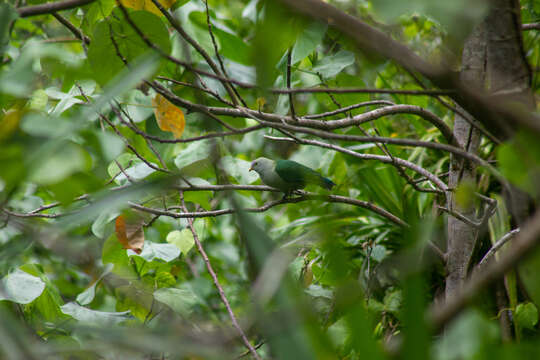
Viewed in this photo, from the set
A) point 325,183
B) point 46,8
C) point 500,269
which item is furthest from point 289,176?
point 500,269

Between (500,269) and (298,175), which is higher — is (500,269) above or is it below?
above

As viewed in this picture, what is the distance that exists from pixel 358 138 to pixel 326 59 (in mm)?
682

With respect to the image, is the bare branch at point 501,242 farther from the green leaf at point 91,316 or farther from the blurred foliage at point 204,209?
the green leaf at point 91,316

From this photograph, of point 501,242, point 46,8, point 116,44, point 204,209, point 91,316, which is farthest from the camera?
point 204,209

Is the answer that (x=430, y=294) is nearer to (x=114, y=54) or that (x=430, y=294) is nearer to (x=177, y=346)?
(x=114, y=54)

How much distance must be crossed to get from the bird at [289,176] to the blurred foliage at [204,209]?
0.41 ft

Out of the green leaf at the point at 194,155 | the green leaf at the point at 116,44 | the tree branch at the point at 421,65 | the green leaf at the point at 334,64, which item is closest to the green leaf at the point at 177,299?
the green leaf at the point at 194,155

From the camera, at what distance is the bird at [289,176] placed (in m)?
2.23

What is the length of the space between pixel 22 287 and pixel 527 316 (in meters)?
1.68

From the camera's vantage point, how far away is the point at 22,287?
4.62 ft

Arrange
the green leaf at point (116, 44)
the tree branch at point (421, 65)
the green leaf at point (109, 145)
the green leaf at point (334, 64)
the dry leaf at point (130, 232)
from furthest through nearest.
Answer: the dry leaf at point (130, 232) → the green leaf at point (334, 64) → the green leaf at point (116, 44) → the green leaf at point (109, 145) → the tree branch at point (421, 65)

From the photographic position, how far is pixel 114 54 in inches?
48.9

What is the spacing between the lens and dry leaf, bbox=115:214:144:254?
1548 millimetres

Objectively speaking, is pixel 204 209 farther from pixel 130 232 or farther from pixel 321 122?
pixel 321 122
